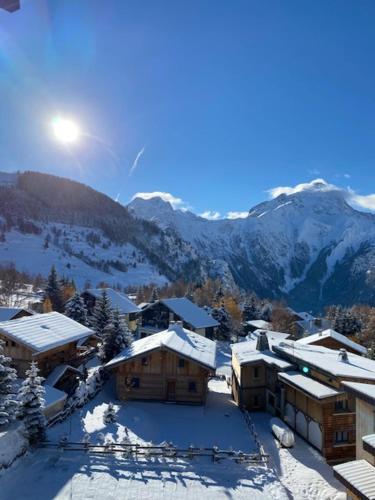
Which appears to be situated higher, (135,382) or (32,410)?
(32,410)

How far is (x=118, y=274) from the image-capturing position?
178 m

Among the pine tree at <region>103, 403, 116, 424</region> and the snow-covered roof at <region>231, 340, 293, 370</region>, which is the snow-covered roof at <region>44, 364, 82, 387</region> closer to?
the pine tree at <region>103, 403, 116, 424</region>

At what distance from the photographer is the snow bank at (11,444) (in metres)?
15.5

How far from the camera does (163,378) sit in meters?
26.6

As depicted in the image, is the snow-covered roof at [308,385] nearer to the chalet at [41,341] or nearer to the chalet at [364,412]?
the chalet at [364,412]

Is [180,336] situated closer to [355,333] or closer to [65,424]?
[65,424]

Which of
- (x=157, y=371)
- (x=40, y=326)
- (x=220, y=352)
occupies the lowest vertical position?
(x=220, y=352)

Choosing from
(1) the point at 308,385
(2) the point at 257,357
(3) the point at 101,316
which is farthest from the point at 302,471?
(3) the point at 101,316

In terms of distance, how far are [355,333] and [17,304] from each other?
68268mm

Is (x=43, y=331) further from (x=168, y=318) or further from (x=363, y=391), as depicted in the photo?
(x=168, y=318)

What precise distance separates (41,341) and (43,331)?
73.6 inches

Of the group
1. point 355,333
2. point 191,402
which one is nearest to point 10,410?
point 191,402

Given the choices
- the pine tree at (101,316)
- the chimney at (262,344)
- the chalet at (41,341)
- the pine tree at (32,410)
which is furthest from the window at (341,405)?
the pine tree at (101,316)

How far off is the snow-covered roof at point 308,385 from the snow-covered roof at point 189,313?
2812cm
